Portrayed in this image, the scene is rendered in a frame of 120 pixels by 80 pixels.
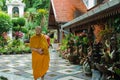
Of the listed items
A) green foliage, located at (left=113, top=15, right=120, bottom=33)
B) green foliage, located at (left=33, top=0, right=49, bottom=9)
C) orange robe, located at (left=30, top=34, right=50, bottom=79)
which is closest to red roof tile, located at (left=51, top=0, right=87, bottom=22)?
green foliage, located at (left=113, top=15, right=120, bottom=33)

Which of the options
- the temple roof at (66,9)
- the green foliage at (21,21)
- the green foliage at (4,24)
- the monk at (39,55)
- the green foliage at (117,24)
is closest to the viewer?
the monk at (39,55)

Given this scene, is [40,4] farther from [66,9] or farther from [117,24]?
[117,24]

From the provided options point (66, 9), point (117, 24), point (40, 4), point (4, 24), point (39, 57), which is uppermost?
point (40, 4)

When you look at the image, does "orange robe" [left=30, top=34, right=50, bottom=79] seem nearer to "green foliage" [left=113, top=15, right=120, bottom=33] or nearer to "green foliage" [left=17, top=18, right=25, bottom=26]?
"green foliage" [left=113, top=15, right=120, bottom=33]

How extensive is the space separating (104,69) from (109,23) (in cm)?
365

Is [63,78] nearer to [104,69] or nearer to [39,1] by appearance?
[104,69]

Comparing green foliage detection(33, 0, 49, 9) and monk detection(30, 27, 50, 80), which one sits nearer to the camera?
monk detection(30, 27, 50, 80)

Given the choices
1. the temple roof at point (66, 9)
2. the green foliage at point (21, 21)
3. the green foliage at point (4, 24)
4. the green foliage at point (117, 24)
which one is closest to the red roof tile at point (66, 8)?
the temple roof at point (66, 9)

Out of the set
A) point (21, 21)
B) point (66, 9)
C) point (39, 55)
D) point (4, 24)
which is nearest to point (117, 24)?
point (39, 55)

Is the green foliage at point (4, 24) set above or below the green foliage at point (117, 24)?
above

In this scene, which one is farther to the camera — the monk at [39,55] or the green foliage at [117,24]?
the green foliage at [117,24]

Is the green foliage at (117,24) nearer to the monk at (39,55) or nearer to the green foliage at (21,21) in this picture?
the monk at (39,55)

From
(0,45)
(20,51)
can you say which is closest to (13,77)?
(20,51)

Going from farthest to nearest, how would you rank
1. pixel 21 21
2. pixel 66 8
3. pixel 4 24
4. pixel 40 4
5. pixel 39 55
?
pixel 40 4
pixel 21 21
pixel 4 24
pixel 66 8
pixel 39 55
